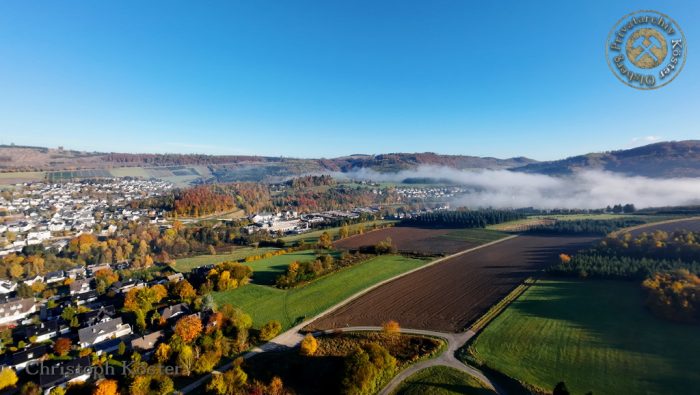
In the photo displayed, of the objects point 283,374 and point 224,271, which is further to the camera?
point 224,271

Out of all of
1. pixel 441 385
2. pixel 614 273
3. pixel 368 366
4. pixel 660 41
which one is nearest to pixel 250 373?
pixel 368 366

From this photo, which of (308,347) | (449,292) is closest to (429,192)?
(449,292)

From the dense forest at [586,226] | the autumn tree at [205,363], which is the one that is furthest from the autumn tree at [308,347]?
the dense forest at [586,226]

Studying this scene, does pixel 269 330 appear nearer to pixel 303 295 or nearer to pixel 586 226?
pixel 303 295

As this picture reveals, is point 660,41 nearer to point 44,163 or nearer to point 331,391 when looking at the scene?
point 331,391

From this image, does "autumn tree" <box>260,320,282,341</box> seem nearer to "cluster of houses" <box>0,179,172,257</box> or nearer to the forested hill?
"cluster of houses" <box>0,179,172,257</box>

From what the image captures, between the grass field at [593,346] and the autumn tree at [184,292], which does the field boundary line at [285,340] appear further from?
the grass field at [593,346]
